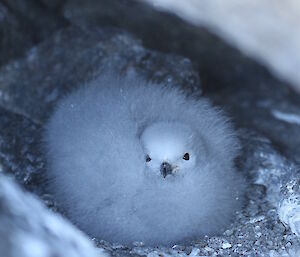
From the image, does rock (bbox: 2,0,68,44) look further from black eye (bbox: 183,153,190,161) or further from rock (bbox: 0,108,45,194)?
black eye (bbox: 183,153,190,161)

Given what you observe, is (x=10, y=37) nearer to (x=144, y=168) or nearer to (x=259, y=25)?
(x=144, y=168)

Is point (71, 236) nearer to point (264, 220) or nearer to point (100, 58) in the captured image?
point (264, 220)

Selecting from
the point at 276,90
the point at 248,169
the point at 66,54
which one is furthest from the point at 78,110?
the point at 276,90

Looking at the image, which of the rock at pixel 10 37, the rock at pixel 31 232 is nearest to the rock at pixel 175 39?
the rock at pixel 10 37

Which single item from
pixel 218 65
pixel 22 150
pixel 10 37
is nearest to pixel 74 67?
pixel 10 37

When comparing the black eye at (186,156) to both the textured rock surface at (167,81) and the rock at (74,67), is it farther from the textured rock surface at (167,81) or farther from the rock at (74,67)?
the rock at (74,67)

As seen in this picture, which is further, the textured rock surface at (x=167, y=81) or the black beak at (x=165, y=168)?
the textured rock surface at (x=167, y=81)
